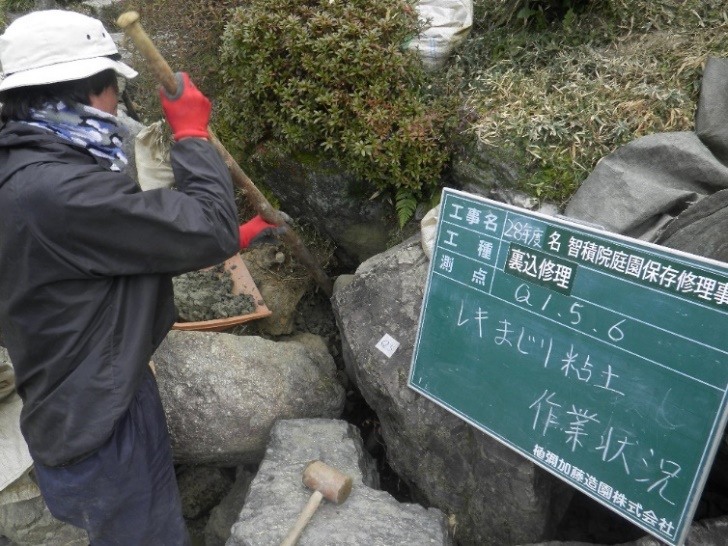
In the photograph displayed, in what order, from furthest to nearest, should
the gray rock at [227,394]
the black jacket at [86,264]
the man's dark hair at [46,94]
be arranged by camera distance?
1. the gray rock at [227,394]
2. the man's dark hair at [46,94]
3. the black jacket at [86,264]

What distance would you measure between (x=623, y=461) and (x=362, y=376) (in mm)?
1747

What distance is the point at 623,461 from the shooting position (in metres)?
2.74

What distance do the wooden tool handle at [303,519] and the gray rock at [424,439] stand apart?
751 millimetres

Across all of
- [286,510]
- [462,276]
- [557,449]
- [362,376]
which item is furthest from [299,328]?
[557,449]

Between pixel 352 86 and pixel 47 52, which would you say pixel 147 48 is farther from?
pixel 352 86

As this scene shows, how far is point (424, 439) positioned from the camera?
379 centimetres

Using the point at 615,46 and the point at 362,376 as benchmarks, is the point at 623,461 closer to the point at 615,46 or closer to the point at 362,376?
the point at 362,376

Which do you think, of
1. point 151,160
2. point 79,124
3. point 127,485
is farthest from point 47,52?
point 127,485

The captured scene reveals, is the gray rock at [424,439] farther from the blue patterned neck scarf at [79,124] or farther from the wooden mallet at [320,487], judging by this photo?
the blue patterned neck scarf at [79,124]

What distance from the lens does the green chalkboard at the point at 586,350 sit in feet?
8.05

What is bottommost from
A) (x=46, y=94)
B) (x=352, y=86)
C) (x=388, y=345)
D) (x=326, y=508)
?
(x=326, y=508)

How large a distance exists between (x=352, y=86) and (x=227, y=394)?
7.79ft

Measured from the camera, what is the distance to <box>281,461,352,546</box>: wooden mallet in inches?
129

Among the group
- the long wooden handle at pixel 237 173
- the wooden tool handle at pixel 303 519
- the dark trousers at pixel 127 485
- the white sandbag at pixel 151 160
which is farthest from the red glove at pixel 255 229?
the wooden tool handle at pixel 303 519
